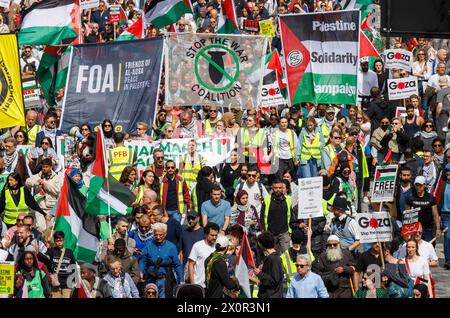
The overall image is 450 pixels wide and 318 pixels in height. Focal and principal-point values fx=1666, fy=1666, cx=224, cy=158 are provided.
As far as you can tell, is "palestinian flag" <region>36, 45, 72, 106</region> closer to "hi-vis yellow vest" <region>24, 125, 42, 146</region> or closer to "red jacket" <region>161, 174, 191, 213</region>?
"hi-vis yellow vest" <region>24, 125, 42, 146</region>

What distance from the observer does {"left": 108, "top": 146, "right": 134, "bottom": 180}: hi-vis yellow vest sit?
24109 mm

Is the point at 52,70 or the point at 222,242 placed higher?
the point at 222,242

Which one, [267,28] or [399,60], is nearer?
[399,60]

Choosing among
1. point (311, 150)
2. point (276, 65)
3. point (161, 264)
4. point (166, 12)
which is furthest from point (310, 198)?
point (166, 12)

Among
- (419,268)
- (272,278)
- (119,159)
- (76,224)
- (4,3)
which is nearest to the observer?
(272,278)

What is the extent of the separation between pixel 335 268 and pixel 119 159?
18.6ft

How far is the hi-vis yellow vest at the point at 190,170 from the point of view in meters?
24.1

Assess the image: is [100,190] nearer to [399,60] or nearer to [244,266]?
[244,266]

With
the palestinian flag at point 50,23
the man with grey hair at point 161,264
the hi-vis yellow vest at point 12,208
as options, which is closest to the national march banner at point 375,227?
the man with grey hair at point 161,264

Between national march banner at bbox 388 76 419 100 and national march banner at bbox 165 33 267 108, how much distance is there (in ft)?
9.40

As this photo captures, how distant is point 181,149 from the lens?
25.0 metres

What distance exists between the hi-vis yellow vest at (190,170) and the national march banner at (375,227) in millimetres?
4515
